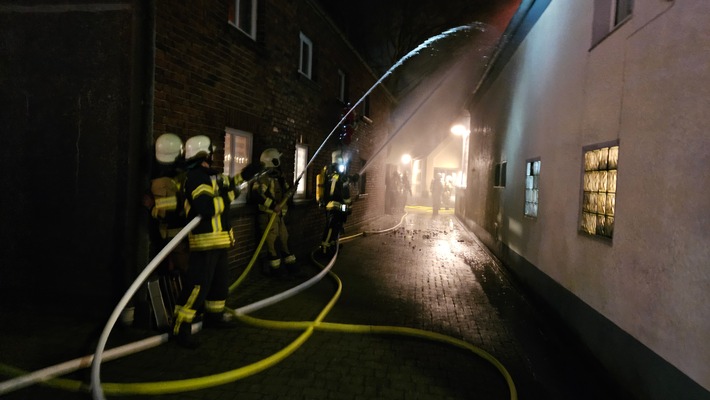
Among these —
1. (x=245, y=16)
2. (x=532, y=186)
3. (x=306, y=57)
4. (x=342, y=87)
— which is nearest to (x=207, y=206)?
(x=245, y=16)

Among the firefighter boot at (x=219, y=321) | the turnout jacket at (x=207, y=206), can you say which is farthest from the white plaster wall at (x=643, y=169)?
the firefighter boot at (x=219, y=321)

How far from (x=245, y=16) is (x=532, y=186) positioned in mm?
5590

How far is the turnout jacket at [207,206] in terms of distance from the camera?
4.23m

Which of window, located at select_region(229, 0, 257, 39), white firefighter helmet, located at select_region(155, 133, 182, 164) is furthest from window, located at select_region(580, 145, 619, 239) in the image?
window, located at select_region(229, 0, 257, 39)

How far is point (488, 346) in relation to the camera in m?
4.70

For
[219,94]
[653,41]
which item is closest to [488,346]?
[653,41]

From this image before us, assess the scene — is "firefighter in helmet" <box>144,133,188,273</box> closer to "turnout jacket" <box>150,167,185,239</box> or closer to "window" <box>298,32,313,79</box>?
"turnout jacket" <box>150,167,185,239</box>

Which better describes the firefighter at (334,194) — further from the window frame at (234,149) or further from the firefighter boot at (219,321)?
the firefighter boot at (219,321)

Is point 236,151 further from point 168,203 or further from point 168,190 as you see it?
point 168,203

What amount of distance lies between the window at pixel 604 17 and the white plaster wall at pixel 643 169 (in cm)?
14

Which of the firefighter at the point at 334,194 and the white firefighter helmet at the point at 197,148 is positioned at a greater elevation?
the white firefighter helmet at the point at 197,148

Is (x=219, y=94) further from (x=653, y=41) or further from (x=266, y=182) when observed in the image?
(x=653, y=41)

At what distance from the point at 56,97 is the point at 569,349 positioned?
6.17 meters

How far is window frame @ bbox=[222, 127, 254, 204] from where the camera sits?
682 centimetres
